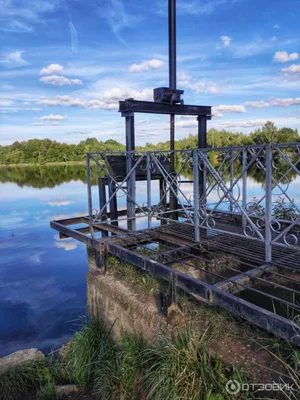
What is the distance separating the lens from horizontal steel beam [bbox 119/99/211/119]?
6309 millimetres

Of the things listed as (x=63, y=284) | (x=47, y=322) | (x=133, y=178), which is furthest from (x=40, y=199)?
(x=133, y=178)

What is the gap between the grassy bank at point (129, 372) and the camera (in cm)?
281

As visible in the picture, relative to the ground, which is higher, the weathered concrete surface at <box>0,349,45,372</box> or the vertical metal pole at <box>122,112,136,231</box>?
the vertical metal pole at <box>122,112,136,231</box>

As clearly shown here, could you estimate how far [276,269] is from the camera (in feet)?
13.3

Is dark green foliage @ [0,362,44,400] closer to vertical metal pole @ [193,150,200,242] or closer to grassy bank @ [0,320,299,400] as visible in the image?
grassy bank @ [0,320,299,400]

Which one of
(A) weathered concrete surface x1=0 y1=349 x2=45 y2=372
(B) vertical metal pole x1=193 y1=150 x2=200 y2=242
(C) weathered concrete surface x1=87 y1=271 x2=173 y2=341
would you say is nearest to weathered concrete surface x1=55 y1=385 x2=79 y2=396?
(C) weathered concrete surface x1=87 y1=271 x2=173 y2=341

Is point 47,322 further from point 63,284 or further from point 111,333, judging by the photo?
point 111,333

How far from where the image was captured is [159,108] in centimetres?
676

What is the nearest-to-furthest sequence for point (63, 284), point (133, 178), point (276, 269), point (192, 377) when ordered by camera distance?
point (192, 377)
point (276, 269)
point (133, 178)
point (63, 284)

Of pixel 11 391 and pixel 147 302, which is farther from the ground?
pixel 147 302

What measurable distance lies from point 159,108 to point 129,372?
4880 mm

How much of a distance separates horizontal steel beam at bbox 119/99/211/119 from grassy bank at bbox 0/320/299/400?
385 centimetres

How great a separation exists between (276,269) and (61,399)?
10.7ft

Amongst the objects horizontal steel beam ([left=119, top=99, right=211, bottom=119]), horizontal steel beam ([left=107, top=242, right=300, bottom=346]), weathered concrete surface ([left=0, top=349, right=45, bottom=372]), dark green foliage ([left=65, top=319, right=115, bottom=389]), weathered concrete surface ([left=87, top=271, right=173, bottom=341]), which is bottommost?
weathered concrete surface ([left=0, top=349, right=45, bottom=372])
